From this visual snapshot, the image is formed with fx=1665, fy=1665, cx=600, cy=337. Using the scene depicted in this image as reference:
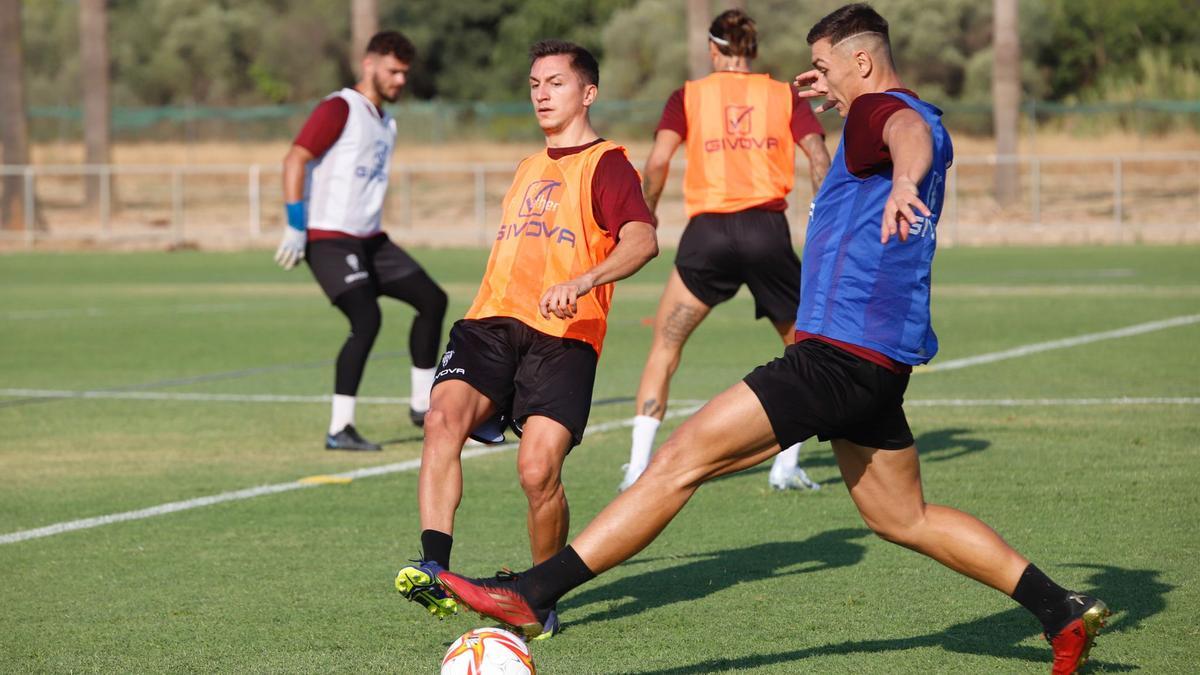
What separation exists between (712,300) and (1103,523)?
7.97 ft

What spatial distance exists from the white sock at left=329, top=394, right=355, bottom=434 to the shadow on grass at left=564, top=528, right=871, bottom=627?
3.68 metres

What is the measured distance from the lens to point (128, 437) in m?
10.7

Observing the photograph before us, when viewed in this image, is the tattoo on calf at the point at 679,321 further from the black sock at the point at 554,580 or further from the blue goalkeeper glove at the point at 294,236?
the black sock at the point at 554,580

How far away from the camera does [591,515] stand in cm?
805

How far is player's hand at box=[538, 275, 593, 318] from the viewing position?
538cm

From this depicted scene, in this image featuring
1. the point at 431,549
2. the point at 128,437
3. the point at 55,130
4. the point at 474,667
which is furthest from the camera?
the point at 55,130

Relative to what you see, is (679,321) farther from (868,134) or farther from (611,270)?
(868,134)

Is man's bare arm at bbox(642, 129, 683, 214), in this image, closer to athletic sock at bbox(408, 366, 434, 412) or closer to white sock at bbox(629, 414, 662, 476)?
white sock at bbox(629, 414, 662, 476)

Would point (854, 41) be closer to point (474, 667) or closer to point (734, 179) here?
point (474, 667)

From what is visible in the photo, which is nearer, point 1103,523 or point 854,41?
point 854,41

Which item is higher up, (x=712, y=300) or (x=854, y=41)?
(x=854, y=41)

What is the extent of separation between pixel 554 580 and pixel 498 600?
185 mm

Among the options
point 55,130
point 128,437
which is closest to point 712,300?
point 128,437

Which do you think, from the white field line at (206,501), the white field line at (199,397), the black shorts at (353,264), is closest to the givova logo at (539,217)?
the white field line at (206,501)
